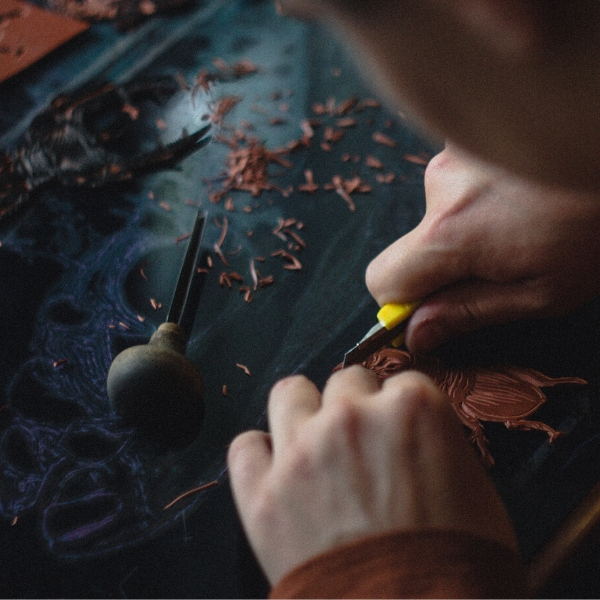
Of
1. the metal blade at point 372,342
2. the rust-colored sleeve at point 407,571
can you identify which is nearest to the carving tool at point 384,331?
the metal blade at point 372,342

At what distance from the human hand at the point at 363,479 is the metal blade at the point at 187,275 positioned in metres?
0.28

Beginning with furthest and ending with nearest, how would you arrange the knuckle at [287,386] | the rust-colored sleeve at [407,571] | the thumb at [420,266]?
1. the thumb at [420,266]
2. the knuckle at [287,386]
3. the rust-colored sleeve at [407,571]

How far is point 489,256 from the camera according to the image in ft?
1.99

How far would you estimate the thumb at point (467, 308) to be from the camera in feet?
2.04

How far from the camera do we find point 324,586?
39 centimetres

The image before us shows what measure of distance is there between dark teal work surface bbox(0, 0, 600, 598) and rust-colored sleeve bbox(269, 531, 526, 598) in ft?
0.45

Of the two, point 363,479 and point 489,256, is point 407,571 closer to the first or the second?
point 363,479

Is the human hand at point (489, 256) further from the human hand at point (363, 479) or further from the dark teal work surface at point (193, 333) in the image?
the human hand at point (363, 479)

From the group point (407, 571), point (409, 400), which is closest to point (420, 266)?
point (409, 400)

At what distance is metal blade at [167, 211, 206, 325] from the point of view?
71 centimetres

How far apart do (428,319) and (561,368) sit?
6.5 inches

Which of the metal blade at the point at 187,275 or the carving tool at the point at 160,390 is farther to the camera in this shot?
the metal blade at the point at 187,275

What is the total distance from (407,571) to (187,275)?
1.61 feet

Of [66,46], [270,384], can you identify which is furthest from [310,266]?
[66,46]
